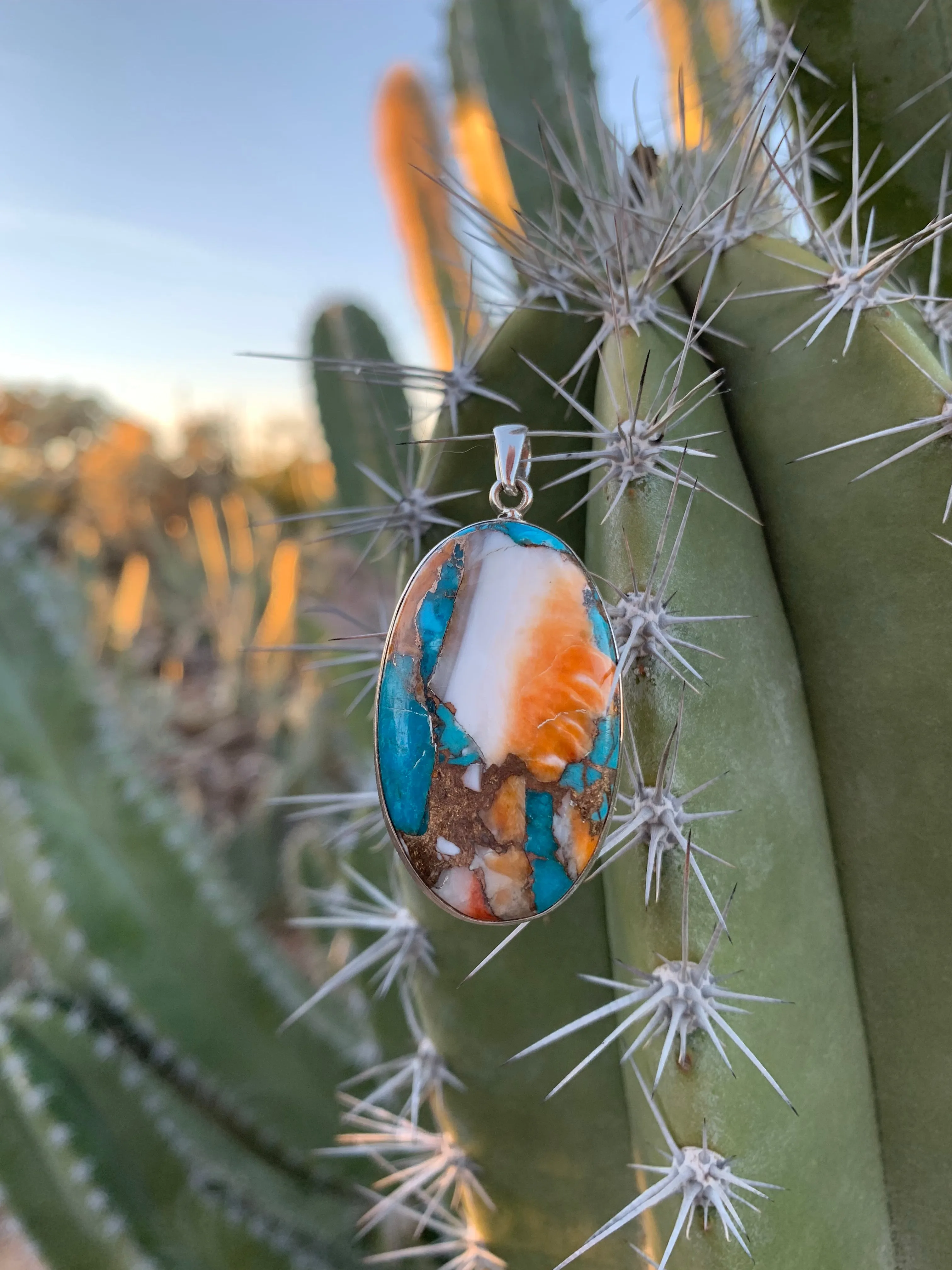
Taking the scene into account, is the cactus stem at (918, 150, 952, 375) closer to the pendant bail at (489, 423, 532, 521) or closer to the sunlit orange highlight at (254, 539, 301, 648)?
the pendant bail at (489, 423, 532, 521)

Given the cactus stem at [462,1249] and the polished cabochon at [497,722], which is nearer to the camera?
the polished cabochon at [497,722]

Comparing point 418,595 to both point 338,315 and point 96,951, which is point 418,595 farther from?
point 338,315

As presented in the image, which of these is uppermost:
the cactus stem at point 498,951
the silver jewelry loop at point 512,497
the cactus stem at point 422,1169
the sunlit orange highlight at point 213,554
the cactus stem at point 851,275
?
the sunlit orange highlight at point 213,554

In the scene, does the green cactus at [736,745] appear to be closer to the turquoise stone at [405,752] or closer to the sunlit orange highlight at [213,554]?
the turquoise stone at [405,752]

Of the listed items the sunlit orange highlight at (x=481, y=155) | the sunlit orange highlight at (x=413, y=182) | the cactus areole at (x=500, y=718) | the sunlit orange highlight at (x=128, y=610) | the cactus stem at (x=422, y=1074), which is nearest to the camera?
the cactus areole at (x=500, y=718)

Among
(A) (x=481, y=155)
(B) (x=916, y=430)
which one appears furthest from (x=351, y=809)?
(A) (x=481, y=155)

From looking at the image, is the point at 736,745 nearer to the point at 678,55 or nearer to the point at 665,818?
the point at 665,818

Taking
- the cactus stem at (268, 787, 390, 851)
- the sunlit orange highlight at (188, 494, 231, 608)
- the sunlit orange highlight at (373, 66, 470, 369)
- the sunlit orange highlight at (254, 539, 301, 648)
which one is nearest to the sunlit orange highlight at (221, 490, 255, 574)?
the sunlit orange highlight at (188, 494, 231, 608)

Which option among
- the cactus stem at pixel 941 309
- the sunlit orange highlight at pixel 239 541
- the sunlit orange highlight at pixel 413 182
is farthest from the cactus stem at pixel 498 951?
the sunlit orange highlight at pixel 239 541
